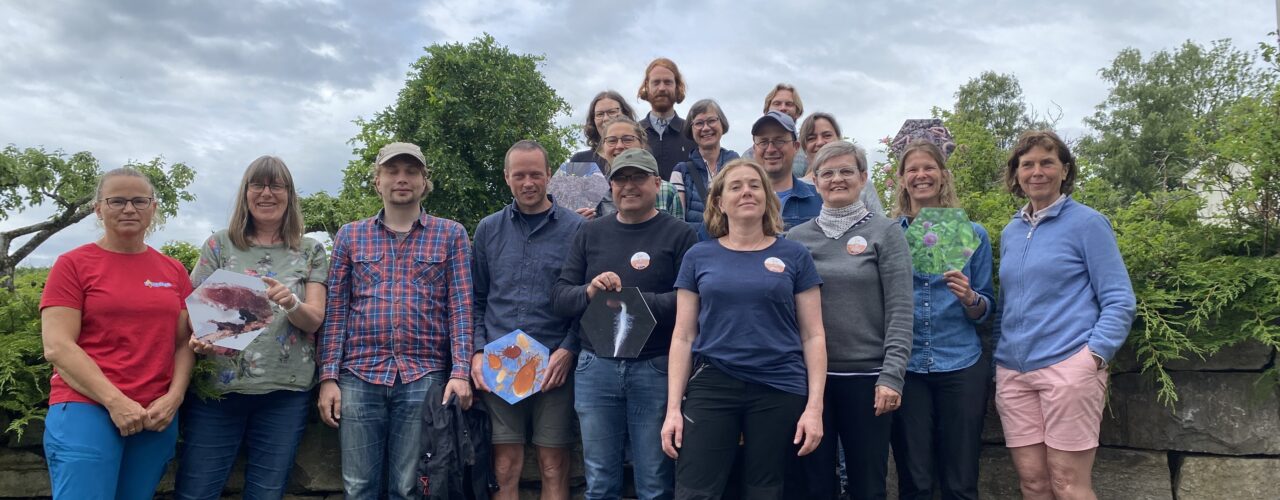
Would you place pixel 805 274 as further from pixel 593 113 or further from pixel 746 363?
pixel 593 113

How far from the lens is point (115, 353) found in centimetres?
340

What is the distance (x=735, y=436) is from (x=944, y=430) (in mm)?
998

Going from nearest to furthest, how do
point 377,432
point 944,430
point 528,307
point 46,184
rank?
point 944,430 → point 377,432 → point 528,307 → point 46,184

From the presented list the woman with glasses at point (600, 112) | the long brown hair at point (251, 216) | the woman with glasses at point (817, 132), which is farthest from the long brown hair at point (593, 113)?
the long brown hair at point (251, 216)

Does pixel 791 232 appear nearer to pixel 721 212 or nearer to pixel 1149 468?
pixel 721 212

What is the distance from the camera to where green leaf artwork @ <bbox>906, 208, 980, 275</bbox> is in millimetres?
3660

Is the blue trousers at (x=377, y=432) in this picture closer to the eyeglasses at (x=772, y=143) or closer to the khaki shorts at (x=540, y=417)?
the khaki shorts at (x=540, y=417)

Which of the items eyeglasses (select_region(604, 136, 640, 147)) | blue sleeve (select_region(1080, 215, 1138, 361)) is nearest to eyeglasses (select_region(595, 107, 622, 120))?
eyeglasses (select_region(604, 136, 640, 147))

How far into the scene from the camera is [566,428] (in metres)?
3.81

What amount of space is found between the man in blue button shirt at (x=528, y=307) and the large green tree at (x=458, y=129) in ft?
42.5

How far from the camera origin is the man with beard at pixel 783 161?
440cm

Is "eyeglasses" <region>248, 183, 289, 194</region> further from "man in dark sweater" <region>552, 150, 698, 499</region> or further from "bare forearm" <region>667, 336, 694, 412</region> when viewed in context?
"bare forearm" <region>667, 336, 694, 412</region>

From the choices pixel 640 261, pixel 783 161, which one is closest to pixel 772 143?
pixel 783 161

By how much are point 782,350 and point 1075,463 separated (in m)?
1.35
